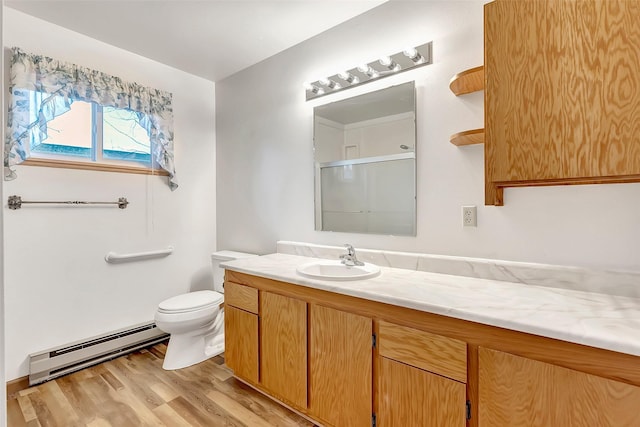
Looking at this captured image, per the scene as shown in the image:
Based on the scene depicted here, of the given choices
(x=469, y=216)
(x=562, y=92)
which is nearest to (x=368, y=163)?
(x=469, y=216)

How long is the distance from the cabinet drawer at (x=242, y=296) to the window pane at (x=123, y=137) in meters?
1.41

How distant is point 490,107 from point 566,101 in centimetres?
24

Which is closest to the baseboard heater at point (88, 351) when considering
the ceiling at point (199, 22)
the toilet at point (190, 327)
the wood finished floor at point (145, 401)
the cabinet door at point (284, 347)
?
the wood finished floor at point (145, 401)

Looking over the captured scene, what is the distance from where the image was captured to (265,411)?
180 cm

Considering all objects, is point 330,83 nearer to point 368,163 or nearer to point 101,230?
point 368,163

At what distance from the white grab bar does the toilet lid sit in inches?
19.5

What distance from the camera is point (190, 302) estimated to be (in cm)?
229

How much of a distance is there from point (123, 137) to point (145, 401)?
6.33ft

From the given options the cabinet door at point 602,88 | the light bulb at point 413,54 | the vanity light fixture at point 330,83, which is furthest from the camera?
the vanity light fixture at point 330,83

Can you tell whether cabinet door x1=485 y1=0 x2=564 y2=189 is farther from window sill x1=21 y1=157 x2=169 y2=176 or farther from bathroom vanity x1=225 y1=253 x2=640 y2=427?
window sill x1=21 y1=157 x2=169 y2=176

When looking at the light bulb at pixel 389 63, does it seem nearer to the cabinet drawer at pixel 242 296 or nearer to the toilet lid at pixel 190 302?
the cabinet drawer at pixel 242 296

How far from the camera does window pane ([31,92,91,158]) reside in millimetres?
2174

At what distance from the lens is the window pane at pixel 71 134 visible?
7.13 ft

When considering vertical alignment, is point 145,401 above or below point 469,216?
below
